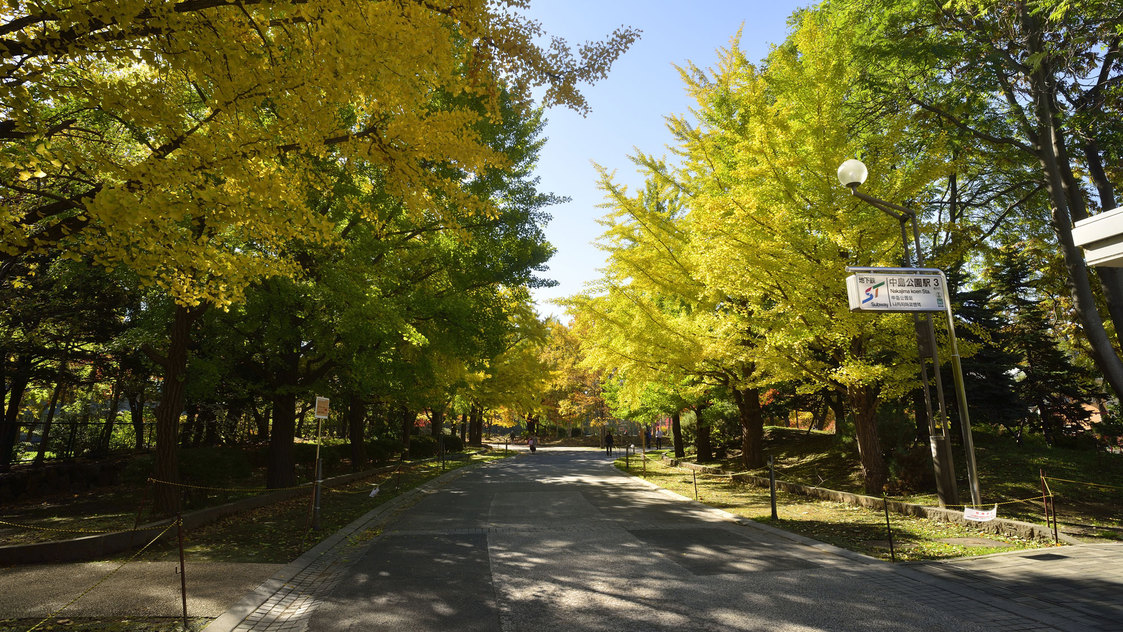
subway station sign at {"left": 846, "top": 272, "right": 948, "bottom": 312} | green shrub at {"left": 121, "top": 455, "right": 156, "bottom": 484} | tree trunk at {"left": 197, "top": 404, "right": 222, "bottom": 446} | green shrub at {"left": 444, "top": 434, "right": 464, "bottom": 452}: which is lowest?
green shrub at {"left": 444, "top": 434, "right": 464, "bottom": 452}

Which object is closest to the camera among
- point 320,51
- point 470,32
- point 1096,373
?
point 320,51

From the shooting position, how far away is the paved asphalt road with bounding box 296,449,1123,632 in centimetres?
502

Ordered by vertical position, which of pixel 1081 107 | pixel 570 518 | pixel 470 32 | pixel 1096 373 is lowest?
pixel 570 518

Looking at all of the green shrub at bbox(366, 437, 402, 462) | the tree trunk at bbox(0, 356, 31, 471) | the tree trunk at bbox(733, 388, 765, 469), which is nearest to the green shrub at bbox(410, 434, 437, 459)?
the green shrub at bbox(366, 437, 402, 462)

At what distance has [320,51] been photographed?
4.98 metres

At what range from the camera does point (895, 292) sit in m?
8.55

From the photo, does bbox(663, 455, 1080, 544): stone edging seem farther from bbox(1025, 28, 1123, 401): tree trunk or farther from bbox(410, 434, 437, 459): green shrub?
bbox(410, 434, 437, 459): green shrub

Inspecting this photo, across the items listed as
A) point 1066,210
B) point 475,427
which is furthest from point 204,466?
point 475,427

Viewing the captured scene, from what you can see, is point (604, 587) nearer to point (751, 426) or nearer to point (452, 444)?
point (751, 426)

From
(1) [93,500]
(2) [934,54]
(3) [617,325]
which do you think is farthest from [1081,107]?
(1) [93,500]

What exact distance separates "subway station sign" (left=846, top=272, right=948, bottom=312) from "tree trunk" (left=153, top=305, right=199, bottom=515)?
11.5m

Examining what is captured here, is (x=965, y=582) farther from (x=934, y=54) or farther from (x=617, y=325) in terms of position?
(x=934, y=54)

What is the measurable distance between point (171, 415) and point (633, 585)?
8969 millimetres

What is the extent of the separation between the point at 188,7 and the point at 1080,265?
15695 millimetres
